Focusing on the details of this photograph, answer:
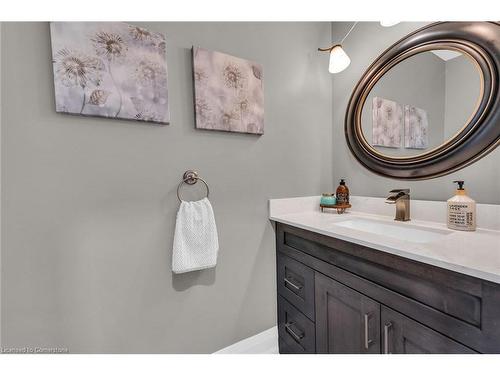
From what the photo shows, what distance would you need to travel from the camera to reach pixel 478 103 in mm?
873

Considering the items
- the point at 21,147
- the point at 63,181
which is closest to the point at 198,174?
the point at 63,181

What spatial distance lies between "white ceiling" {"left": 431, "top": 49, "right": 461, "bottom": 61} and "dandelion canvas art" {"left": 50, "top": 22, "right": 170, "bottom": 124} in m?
1.25

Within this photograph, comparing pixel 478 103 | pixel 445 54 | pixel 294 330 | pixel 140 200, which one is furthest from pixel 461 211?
pixel 140 200

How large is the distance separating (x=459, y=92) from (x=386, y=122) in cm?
31

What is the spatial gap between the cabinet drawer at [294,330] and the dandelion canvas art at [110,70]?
1125 mm

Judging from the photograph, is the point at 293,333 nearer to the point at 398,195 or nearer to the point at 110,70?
the point at 398,195

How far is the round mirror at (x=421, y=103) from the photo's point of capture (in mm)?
923

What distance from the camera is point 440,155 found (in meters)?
0.98

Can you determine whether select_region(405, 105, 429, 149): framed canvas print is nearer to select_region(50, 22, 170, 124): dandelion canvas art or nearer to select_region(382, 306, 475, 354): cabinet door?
select_region(382, 306, 475, 354): cabinet door

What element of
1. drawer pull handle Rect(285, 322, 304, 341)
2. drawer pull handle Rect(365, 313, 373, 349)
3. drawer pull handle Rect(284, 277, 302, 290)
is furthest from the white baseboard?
drawer pull handle Rect(365, 313, 373, 349)

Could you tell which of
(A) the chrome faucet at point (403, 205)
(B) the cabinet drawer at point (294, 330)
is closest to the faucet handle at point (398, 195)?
(A) the chrome faucet at point (403, 205)

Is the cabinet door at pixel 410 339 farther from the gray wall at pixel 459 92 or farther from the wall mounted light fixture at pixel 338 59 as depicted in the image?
the wall mounted light fixture at pixel 338 59

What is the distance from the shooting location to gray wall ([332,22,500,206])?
0.87 metres
